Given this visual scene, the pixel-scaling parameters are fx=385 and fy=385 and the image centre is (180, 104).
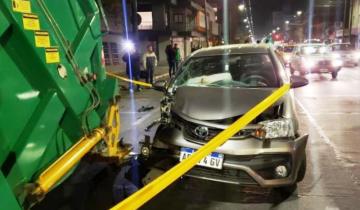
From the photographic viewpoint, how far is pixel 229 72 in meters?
5.86

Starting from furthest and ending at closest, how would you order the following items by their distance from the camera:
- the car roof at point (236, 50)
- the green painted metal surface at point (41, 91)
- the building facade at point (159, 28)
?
the building facade at point (159, 28) < the car roof at point (236, 50) < the green painted metal surface at point (41, 91)

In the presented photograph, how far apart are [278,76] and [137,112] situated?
606 cm

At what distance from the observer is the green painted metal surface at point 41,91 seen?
2.73 metres

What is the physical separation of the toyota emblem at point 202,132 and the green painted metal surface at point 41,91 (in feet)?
3.74

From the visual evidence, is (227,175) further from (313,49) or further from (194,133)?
(313,49)

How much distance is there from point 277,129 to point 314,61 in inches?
638

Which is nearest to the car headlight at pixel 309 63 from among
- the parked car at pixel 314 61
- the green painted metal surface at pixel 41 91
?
the parked car at pixel 314 61

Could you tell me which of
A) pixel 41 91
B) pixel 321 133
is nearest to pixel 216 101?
pixel 41 91

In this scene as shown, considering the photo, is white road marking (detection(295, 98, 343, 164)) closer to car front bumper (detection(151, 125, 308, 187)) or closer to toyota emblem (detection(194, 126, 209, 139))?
car front bumper (detection(151, 125, 308, 187))

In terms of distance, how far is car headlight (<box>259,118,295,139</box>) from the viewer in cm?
422

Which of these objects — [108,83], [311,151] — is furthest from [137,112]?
[108,83]

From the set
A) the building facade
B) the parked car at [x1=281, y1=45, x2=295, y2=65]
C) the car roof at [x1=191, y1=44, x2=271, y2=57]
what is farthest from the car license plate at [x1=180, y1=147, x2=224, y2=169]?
the building facade

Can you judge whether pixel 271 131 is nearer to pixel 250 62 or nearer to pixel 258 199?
pixel 258 199

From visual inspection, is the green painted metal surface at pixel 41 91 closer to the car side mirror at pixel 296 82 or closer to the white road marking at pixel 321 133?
the car side mirror at pixel 296 82
